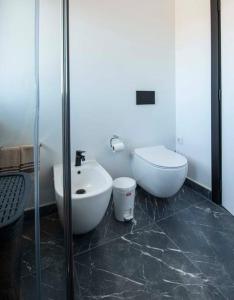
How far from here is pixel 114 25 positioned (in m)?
1.82

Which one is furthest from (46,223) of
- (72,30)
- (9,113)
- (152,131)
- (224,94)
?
(224,94)

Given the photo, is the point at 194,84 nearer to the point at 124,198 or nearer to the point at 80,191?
the point at 124,198

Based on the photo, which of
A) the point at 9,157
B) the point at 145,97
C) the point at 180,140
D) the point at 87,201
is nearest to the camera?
the point at 87,201

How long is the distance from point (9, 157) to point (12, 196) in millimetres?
848

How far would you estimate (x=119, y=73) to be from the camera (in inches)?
74.6

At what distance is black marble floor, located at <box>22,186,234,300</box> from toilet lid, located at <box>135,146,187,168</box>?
46cm

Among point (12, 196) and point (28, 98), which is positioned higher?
point (28, 98)

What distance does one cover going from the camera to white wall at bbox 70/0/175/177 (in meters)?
1.73

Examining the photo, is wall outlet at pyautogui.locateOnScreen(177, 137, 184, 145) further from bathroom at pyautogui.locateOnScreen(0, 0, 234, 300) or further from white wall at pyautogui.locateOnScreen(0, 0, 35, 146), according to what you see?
white wall at pyautogui.locateOnScreen(0, 0, 35, 146)

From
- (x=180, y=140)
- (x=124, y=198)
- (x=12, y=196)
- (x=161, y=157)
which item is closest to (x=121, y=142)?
(x=161, y=157)

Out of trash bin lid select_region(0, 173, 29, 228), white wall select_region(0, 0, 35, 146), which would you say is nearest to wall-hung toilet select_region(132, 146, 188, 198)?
white wall select_region(0, 0, 35, 146)

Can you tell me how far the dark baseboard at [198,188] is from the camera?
193 cm

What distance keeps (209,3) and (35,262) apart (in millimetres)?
2291

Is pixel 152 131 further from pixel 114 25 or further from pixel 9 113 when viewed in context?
pixel 9 113
